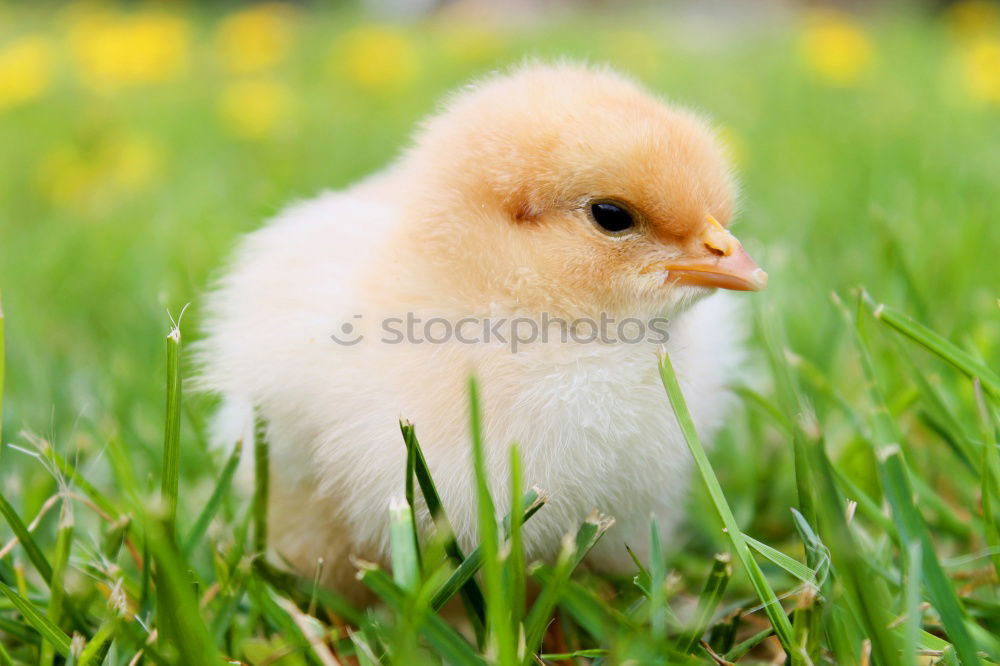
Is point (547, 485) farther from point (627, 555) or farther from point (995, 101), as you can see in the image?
point (995, 101)

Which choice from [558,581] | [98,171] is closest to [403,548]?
[558,581]

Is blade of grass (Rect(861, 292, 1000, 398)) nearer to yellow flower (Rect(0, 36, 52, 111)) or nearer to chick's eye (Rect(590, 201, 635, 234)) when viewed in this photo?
chick's eye (Rect(590, 201, 635, 234))

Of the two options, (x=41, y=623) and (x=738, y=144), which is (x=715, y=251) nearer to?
(x=41, y=623)

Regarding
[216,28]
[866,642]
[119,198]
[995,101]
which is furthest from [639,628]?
[216,28]

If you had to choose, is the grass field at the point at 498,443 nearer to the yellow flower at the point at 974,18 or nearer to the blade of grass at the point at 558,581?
the blade of grass at the point at 558,581

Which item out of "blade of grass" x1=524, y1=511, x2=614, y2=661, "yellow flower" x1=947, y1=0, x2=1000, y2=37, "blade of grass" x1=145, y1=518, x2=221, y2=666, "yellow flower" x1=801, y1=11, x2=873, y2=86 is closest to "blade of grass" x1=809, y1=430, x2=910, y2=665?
"blade of grass" x1=524, y1=511, x2=614, y2=661
